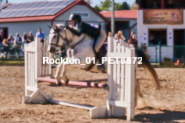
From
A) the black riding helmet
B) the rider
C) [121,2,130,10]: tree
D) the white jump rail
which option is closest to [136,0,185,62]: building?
the rider

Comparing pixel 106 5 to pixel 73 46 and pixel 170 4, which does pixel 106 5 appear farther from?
pixel 73 46

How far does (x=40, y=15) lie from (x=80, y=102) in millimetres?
19789

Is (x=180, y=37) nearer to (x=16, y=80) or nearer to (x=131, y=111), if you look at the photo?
(x=16, y=80)

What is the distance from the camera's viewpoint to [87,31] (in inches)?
348

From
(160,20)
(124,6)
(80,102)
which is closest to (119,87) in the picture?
(80,102)

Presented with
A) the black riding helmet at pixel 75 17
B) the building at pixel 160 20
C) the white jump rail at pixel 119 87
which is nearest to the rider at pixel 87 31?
the black riding helmet at pixel 75 17

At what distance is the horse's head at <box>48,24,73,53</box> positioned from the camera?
333 inches

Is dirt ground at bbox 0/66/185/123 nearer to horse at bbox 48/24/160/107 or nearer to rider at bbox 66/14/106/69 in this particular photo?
horse at bbox 48/24/160/107

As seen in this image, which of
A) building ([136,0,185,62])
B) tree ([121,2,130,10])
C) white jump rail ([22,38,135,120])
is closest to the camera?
white jump rail ([22,38,135,120])

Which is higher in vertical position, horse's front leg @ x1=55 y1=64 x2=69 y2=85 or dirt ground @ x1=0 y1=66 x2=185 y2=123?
horse's front leg @ x1=55 y1=64 x2=69 y2=85

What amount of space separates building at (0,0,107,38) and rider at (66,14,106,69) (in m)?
18.0

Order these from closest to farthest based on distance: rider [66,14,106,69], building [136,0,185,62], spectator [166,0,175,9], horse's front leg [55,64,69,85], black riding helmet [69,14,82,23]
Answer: black riding helmet [69,14,82,23]
rider [66,14,106,69]
horse's front leg [55,64,69,85]
building [136,0,185,62]
spectator [166,0,175,9]

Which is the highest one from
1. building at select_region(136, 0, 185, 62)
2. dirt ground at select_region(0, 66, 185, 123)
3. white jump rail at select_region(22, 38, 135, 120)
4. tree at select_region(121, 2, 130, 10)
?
tree at select_region(121, 2, 130, 10)

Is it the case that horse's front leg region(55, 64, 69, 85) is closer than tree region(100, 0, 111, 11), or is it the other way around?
horse's front leg region(55, 64, 69, 85)
